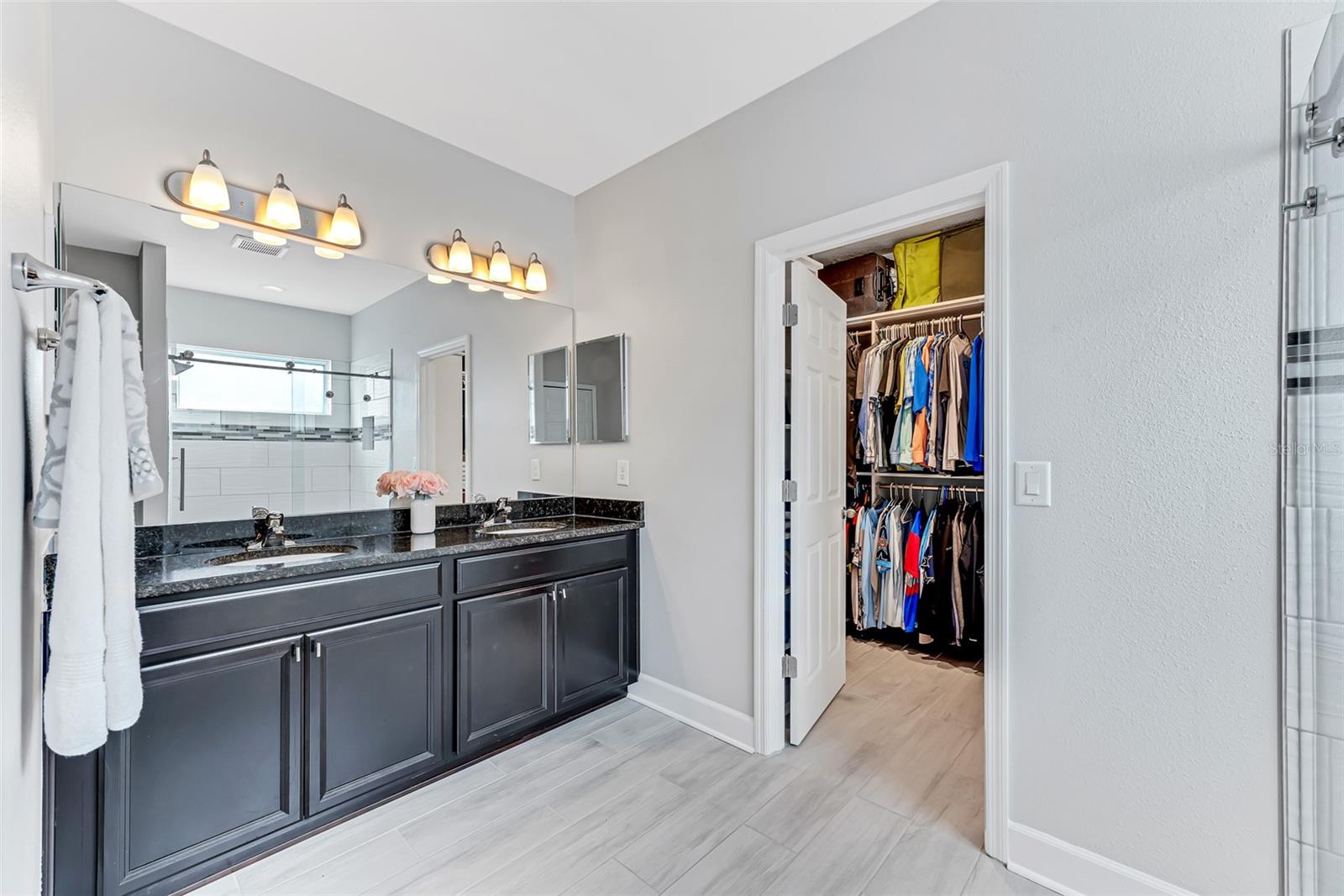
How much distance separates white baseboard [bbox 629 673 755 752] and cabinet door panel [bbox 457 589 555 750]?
1.76 ft

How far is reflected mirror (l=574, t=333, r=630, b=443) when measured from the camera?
2.89m

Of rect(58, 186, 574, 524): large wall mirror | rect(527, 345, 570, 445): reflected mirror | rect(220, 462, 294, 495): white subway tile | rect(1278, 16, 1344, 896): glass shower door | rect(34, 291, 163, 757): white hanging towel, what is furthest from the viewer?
rect(527, 345, 570, 445): reflected mirror

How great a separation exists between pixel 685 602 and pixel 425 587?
1136 millimetres

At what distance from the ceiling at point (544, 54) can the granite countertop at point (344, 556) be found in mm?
1802

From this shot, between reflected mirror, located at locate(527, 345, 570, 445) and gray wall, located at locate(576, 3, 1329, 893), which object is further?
reflected mirror, located at locate(527, 345, 570, 445)

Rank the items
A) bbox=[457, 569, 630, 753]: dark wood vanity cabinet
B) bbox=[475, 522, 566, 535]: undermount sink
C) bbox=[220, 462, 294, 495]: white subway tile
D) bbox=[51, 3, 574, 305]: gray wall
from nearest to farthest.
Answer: bbox=[51, 3, 574, 305]: gray wall, bbox=[220, 462, 294, 495]: white subway tile, bbox=[457, 569, 630, 753]: dark wood vanity cabinet, bbox=[475, 522, 566, 535]: undermount sink

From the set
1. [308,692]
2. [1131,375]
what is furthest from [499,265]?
Answer: [1131,375]

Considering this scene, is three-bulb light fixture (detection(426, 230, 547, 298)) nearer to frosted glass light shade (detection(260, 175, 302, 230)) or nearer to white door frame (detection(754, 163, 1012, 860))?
frosted glass light shade (detection(260, 175, 302, 230))

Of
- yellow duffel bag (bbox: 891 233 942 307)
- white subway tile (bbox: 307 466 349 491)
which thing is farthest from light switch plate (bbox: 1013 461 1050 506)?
white subway tile (bbox: 307 466 349 491)

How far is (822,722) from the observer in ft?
8.37

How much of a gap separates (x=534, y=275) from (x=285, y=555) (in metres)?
1.72

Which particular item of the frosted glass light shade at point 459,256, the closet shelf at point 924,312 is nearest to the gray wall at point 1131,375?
the closet shelf at point 924,312

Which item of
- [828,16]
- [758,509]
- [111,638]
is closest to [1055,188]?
[828,16]

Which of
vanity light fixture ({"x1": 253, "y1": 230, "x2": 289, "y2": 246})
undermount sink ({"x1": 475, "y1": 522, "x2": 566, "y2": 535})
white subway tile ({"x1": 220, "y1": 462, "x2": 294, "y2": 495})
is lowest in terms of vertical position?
undermount sink ({"x1": 475, "y1": 522, "x2": 566, "y2": 535})
